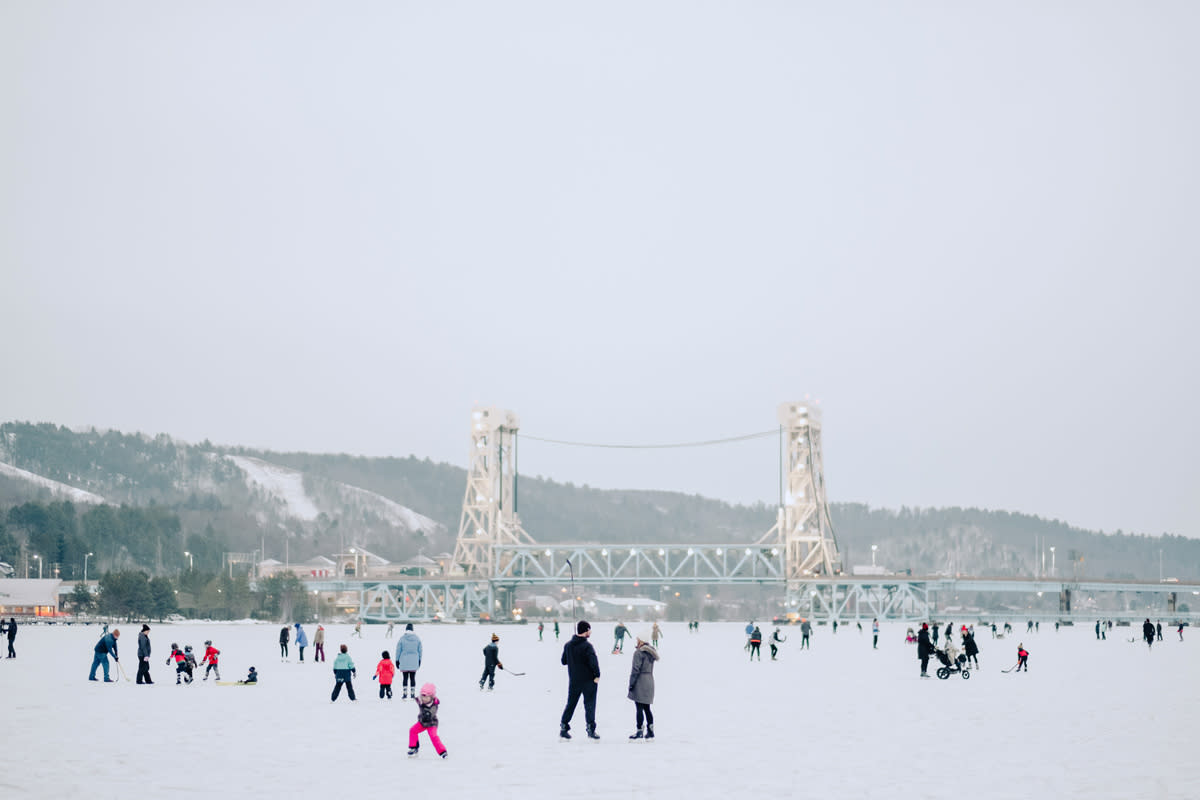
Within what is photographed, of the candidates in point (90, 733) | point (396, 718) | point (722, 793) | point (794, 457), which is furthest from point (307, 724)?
point (794, 457)

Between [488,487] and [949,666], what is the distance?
307 ft

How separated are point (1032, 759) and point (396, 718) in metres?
10.6

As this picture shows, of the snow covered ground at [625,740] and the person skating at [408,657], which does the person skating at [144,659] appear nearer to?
the snow covered ground at [625,740]

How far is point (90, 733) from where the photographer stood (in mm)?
20484

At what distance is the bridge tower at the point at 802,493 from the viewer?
123 meters

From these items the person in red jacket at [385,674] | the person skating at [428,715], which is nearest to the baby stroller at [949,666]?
the person in red jacket at [385,674]

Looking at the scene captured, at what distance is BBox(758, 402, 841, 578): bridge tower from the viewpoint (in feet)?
404

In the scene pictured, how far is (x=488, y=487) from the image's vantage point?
12731 centimetres

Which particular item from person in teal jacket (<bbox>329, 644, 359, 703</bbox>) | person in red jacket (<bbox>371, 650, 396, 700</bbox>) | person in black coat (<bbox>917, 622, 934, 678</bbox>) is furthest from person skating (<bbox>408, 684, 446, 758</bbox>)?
person in black coat (<bbox>917, 622, 934, 678</bbox>)

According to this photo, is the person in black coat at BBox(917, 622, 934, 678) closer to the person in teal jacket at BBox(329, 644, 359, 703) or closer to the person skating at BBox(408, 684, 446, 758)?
the person in teal jacket at BBox(329, 644, 359, 703)

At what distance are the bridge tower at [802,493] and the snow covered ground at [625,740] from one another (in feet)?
283

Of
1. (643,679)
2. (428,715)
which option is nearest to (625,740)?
(643,679)

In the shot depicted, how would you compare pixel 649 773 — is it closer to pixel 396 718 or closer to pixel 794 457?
pixel 396 718

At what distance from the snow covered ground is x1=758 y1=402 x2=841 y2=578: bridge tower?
86.2 meters
